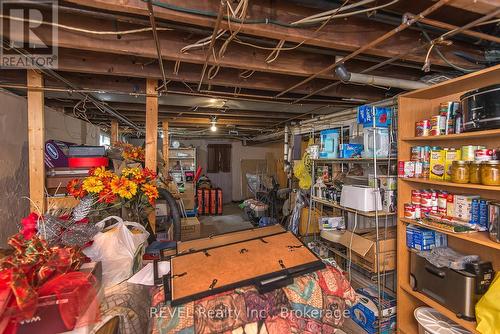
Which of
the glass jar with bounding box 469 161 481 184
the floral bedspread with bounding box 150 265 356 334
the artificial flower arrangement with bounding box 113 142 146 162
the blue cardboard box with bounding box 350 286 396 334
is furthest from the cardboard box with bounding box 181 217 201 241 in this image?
the glass jar with bounding box 469 161 481 184

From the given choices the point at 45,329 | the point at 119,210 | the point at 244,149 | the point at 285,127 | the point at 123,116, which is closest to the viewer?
the point at 45,329

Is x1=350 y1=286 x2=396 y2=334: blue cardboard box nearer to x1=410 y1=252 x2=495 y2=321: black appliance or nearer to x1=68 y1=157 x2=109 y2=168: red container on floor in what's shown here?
x1=410 y1=252 x2=495 y2=321: black appliance

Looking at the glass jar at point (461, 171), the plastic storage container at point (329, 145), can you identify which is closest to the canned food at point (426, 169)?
the glass jar at point (461, 171)

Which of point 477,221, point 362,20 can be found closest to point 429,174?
point 477,221

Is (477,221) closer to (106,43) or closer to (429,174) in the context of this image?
(429,174)

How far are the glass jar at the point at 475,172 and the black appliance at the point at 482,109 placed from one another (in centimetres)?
23

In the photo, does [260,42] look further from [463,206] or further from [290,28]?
[463,206]

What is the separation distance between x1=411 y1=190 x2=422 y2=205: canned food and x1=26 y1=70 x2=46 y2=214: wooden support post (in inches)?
121

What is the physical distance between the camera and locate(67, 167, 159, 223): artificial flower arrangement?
1.45 m

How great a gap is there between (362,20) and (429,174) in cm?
128

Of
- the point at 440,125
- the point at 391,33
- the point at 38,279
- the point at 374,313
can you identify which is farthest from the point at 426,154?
the point at 38,279

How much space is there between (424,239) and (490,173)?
73 centimetres

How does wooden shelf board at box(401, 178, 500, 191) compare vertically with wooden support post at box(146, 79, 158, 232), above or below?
below

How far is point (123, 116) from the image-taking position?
387 centimetres
